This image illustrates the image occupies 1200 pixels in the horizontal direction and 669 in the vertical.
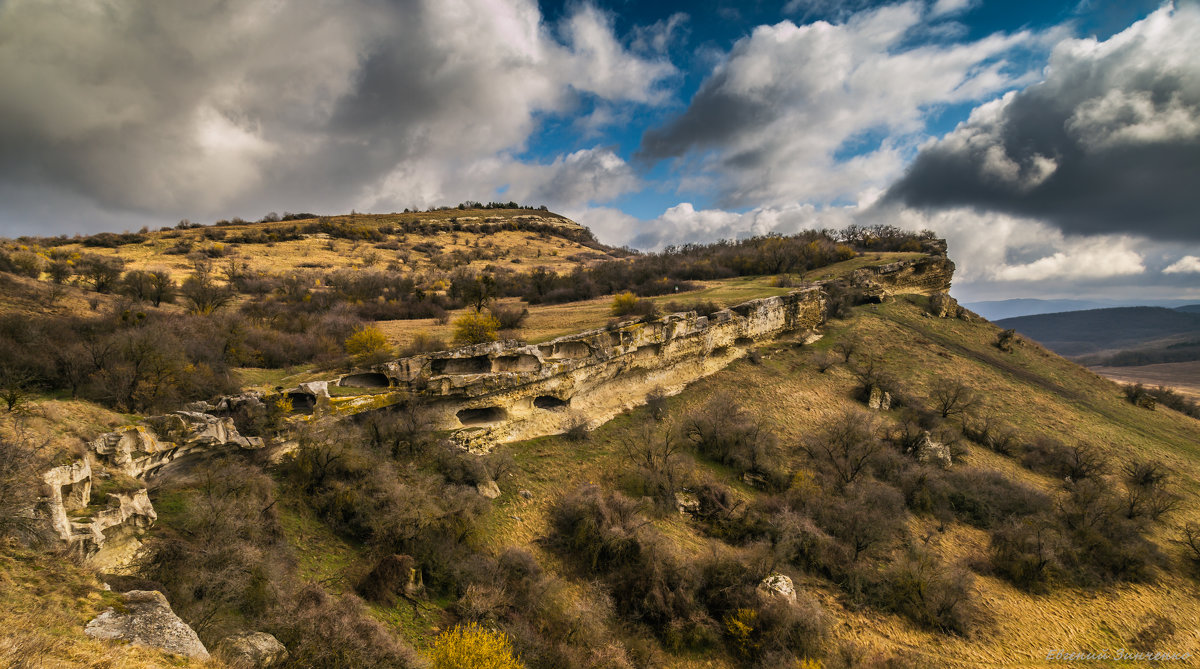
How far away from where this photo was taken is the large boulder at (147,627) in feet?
17.0

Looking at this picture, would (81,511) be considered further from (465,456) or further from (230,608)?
(465,456)

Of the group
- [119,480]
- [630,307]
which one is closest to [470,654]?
[119,480]

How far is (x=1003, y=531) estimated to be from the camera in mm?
14812

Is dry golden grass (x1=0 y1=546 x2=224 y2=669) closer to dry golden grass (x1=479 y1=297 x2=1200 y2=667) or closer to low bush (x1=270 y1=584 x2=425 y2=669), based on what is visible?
low bush (x1=270 y1=584 x2=425 y2=669)

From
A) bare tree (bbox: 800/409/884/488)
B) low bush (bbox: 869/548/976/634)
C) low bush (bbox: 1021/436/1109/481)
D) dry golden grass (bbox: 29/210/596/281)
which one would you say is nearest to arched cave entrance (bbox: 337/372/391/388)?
low bush (bbox: 869/548/976/634)

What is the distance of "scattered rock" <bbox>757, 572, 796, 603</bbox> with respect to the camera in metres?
11.4

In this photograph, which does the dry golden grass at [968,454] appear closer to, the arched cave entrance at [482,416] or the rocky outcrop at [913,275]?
the arched cave entrance at [482,416]

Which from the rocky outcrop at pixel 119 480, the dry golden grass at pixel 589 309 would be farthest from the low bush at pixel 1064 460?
the rocky outcrop at pixel 119 480

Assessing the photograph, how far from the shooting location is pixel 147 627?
548cm

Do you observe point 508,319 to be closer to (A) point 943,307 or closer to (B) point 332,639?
(B) point 332,639

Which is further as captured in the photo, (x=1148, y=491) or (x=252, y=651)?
(x=1148, y=491)

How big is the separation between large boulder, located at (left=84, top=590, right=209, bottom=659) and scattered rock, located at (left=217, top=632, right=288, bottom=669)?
2.24 ft

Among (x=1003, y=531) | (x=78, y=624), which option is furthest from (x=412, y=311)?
(x=1003, y=531)

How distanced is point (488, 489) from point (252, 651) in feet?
26.6
